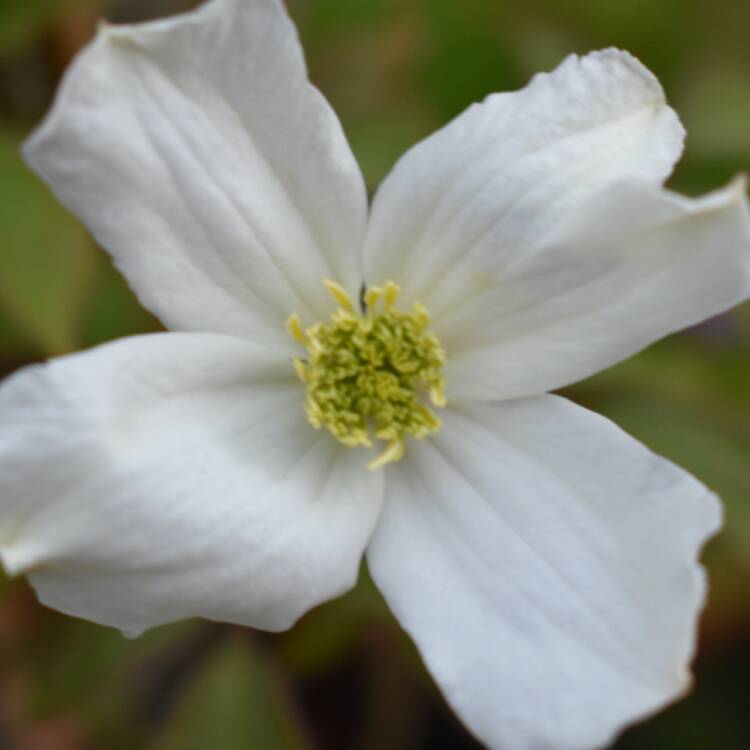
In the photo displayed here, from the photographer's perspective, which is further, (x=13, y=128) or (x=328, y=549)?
(x=13, y=128)

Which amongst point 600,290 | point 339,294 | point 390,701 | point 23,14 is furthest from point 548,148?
point 390,701

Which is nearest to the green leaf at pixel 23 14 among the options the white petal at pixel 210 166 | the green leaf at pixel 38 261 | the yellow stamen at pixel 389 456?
the green leaf at pixel 38 261

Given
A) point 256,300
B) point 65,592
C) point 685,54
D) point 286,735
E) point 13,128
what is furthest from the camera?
point 685,54

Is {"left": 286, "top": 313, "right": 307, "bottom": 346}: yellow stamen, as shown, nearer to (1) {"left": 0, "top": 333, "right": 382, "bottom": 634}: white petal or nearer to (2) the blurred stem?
(1) {"left": 0, "top": 333, "right": 382, "bottom": 634}: white petal

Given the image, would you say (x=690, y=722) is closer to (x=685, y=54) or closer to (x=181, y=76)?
(x=685, y=54)

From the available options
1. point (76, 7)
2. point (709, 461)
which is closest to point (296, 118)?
point (76, 7)

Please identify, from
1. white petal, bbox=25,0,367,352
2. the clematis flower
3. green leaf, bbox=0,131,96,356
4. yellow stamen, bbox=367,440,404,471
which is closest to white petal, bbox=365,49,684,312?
the clematis flower

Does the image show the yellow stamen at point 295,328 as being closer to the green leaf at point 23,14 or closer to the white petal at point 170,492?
the white petal at point 170,492
